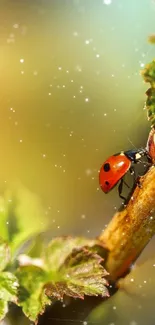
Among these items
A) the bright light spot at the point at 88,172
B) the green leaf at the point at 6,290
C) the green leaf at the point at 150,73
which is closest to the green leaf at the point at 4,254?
the green leaf at the point at 6,290

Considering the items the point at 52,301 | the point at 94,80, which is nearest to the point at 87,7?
the point at 94,80

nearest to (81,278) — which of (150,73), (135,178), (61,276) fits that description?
(61,276)

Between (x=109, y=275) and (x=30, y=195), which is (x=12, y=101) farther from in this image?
(x=109, y=275)

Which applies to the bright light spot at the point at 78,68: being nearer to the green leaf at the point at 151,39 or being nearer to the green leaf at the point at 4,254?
the green leaf at the point at 151,39

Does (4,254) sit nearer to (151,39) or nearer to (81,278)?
(81,278)

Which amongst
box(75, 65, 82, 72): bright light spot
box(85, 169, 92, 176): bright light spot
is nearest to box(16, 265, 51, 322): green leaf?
box(85, 169, 92, 176): bright light spot

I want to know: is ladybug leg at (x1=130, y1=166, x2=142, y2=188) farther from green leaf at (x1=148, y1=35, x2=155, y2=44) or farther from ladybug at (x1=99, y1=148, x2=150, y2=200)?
green leaf at (x1=148, y1=35, x2=155, y2=44)
